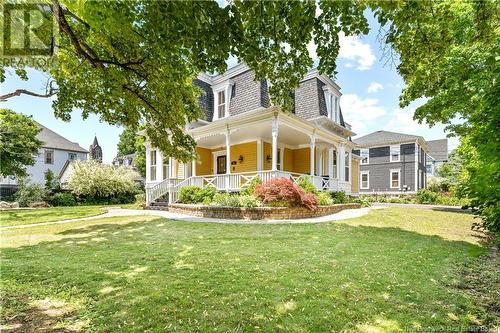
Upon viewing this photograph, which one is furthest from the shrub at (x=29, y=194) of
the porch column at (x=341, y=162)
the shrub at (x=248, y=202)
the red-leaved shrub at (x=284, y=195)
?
the porch column at (x=341, y=162)

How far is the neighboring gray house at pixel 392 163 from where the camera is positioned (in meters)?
28.6

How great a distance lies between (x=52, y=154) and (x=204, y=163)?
1177 inches

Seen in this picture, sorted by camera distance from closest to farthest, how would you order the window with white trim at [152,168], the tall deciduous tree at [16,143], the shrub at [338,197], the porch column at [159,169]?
the shrub at [338,197]
the porch column at [159,169]
the window with white trim at [152,168]
the tall deciduous tree at [16,143]

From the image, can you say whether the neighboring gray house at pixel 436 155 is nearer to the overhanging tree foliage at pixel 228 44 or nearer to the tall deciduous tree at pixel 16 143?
the overhanging tree foliage at pixel 228 44

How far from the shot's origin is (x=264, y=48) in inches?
143

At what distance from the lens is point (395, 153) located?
29906mm

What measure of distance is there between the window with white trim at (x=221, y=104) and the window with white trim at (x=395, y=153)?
76.4 ft

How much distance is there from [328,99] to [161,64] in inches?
588

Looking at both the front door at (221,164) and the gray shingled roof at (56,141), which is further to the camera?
the gray shingled roof at (56,141)

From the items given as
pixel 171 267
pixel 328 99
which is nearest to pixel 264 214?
pixel 171 267

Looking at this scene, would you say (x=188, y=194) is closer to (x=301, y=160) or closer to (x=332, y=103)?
(x=301, y=160)

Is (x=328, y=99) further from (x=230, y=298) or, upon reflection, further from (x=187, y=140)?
(x=230, y=298)

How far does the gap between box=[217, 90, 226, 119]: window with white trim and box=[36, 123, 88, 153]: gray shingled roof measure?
31274 mm

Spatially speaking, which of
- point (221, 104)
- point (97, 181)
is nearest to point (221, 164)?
point (221, 104)
